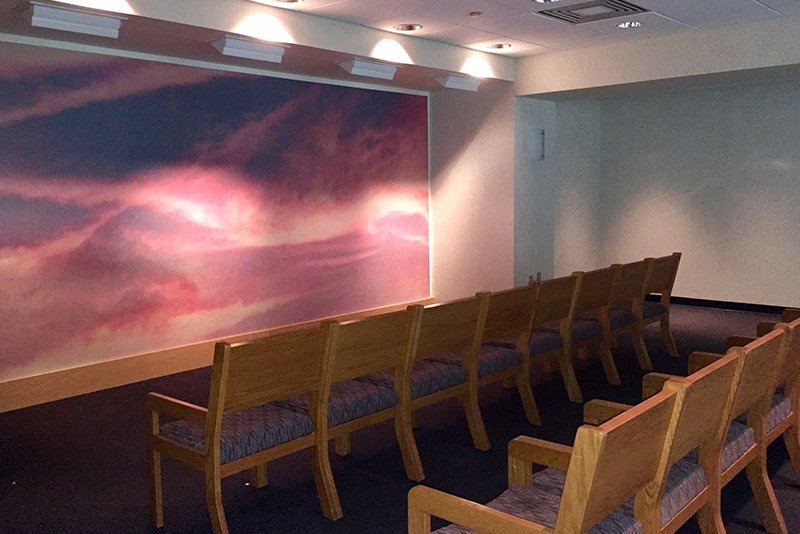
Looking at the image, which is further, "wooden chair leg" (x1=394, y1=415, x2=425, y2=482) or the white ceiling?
the white ceiling

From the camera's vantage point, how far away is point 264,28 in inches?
193

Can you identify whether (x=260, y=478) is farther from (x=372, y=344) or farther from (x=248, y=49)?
(x=248, y=49)

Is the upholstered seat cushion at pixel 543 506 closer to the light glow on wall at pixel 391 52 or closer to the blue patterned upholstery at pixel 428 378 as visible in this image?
the blue patterned upholstery at pixel 428 378

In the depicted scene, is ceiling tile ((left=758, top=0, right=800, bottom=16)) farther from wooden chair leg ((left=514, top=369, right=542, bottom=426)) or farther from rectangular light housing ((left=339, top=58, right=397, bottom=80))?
wooden chair leg ((left=514, top=369, right=542, bottom=426))

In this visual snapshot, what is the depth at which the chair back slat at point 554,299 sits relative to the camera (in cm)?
417

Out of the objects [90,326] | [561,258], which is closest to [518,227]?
[561,258]

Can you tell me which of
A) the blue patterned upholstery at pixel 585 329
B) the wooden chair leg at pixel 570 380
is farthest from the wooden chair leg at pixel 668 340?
the wooden chair leg at pixel 570 380

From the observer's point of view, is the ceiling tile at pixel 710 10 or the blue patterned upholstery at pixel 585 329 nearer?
the blue patterned upholstery at pixel 585 329

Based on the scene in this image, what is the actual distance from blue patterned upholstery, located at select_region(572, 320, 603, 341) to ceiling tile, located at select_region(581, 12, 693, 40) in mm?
2347

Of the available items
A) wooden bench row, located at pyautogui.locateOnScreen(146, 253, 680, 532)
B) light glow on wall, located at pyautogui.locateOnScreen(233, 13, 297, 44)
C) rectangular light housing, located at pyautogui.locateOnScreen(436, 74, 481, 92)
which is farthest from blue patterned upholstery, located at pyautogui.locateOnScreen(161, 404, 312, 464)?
rectangular light housing, located at pyautogui.locateOnScreen(436, 74, 481, 92)

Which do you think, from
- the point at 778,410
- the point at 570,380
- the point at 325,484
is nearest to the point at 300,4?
the point at 570,380

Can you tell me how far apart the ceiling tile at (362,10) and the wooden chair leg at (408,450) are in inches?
114

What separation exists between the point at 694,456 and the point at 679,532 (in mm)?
529

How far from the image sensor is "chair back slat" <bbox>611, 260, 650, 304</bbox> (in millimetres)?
4984
